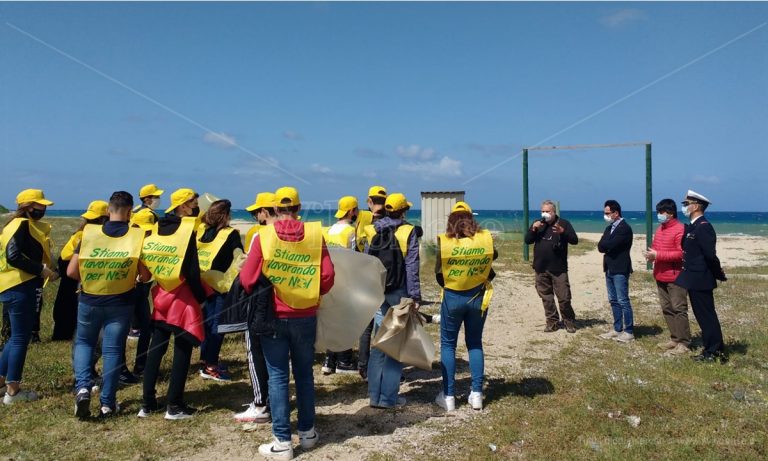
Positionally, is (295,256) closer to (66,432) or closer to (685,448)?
(66,432)

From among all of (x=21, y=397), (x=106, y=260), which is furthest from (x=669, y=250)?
(x=21, y=397)

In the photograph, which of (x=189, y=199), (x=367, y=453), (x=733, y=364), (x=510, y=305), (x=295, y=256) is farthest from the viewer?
(x=510, y=305)

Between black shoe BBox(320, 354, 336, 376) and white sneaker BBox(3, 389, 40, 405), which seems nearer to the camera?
white sneaker BBox(3, 389, 40, 405)

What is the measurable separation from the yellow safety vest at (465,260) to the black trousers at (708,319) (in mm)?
3351

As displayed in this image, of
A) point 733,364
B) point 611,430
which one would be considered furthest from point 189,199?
point 733,364

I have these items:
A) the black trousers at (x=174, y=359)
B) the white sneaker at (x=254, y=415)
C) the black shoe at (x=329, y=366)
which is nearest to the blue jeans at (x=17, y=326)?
the black trousers at (x=174, y=359)

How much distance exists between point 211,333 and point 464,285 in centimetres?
309

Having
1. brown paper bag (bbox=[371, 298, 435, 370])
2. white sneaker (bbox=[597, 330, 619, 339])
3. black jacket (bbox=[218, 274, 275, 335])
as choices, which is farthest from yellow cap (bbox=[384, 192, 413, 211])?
white sneaker (bbox=[597, 330, 619, 339])

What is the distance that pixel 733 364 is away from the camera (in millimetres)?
6387

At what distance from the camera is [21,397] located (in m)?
5.21

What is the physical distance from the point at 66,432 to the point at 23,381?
173cm

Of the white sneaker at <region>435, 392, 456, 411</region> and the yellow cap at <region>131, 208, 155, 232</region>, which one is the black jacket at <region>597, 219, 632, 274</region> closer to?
the white sneaker at <region>435, 392, 456, 411</region>

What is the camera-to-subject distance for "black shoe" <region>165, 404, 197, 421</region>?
4789 mm

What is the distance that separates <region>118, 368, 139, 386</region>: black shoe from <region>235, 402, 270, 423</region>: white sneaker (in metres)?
1.77
